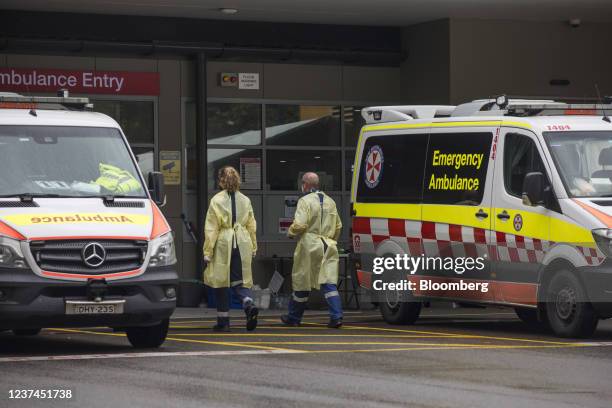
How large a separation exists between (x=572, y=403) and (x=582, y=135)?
5.83 m

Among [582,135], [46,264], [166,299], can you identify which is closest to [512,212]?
[582,135]

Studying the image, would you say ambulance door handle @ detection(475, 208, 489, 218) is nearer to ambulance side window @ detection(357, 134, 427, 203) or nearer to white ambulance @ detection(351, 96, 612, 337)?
white ambulance @ detection(351, 96, 612, 337)

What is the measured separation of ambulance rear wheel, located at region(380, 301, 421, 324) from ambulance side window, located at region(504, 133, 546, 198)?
7.10ft

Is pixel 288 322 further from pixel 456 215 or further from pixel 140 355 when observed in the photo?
pixel 140 355

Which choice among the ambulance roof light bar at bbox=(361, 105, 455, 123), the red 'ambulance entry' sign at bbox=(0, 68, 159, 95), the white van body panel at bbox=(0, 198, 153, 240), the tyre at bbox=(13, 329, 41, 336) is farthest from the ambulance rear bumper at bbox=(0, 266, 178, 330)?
the red 'ambulance entry' sign at bbox=(0, 68, 159, 95)

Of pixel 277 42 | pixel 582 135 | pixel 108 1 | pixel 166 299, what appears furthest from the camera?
pixel 277 42

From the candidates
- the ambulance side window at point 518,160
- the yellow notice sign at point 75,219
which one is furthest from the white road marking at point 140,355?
the ambulance side window at point 518,160

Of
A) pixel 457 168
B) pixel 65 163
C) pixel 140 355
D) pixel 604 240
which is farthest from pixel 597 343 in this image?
pixel 65 163

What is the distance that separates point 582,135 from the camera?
49.5 feet

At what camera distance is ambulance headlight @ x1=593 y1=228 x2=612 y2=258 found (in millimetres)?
14031

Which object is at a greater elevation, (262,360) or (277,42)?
(277,42)

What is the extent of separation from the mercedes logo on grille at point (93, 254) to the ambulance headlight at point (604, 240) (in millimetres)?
4680

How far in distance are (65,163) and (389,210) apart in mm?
4527

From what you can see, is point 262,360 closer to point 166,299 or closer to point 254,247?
point 166,299
